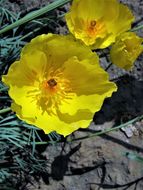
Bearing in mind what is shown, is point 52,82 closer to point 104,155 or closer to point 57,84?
point 57,84

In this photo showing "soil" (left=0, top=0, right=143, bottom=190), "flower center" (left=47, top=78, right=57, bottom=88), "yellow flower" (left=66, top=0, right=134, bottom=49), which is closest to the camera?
"flower center" (left=47, top=78, right=57, bottom=88)

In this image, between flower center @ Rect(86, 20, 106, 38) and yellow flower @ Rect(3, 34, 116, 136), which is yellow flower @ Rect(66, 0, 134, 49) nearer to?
flower center @ Rect(86, 20, 106, 38)

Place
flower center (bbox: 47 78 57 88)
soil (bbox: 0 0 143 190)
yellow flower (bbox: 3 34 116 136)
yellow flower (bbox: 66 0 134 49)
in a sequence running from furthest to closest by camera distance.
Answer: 1. soil (bbox: 0 0 143 190)
2. yellow flower (bbox: 66 0 134 49)
3. flower center (bbox: 47 78 57 88)
4. yellow flower (bbox: 3 34 116 136)

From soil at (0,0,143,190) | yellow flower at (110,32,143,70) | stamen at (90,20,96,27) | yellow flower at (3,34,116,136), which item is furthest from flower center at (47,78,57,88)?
soil at (0,0,143,190)

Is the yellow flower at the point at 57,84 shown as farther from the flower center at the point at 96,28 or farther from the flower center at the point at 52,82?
the flower center at the point at 96,28

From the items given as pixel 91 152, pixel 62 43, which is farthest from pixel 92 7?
pixel 91 152

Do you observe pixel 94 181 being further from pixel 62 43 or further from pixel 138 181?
pixel 62 43
